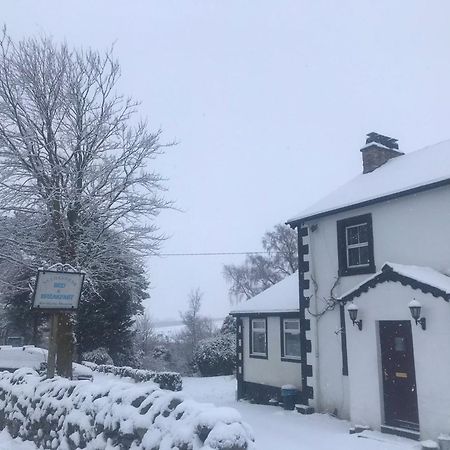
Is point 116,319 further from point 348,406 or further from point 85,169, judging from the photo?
point 348,406

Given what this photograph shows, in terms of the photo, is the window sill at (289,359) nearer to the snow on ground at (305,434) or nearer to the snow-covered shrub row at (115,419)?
the snow on ground at (305,434)

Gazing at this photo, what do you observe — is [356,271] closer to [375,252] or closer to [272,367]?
[375,252]

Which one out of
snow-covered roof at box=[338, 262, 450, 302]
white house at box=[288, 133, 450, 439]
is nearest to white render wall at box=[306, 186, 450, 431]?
white house at box=[288, 133, 450, 439]

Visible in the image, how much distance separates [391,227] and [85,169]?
29.6 feet

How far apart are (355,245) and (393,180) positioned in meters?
2.04

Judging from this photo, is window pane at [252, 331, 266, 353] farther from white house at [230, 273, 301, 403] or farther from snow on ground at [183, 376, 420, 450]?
snow on ground at [183, 376, 420, 450]

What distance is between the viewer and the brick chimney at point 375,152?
15734mm

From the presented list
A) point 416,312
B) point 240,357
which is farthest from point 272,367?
point 416,312

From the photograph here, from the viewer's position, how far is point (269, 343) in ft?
54.1

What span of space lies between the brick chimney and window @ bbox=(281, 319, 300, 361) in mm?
5590

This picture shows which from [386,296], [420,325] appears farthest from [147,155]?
[420,325]

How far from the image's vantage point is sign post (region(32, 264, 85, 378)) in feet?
30.9

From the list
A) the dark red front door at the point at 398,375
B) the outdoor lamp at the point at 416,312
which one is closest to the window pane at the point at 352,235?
the dark red front door at the point at 398,375

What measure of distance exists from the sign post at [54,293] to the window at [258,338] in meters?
8.59
